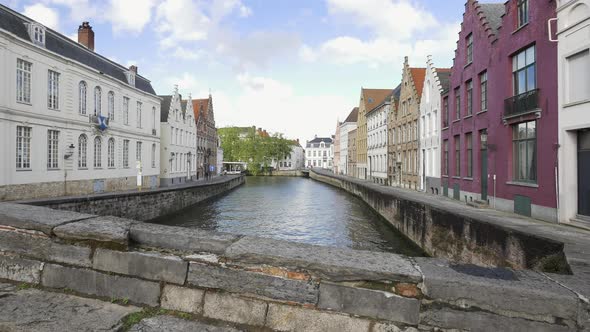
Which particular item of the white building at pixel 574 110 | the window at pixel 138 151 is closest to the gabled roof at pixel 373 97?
the window at pixel 138 151

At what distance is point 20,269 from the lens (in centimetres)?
267

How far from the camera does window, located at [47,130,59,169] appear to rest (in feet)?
62.6

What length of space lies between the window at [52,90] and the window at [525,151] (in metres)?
22.8

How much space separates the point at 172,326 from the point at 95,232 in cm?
99

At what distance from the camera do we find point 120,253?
2523 millimetres

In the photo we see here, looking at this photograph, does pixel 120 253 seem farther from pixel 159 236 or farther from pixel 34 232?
pixel 34 232

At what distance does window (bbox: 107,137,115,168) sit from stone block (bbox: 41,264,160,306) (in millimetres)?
24478

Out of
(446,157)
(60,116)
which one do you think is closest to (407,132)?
(446,157)

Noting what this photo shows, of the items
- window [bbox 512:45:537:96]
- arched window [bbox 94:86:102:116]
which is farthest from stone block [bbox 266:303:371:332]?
arched window [bbox 94:86:102:116]

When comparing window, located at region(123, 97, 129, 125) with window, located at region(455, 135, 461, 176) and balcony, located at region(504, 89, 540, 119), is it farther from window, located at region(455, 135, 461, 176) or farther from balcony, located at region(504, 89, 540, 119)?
balcony, located at region(504, 89, 540, 119)

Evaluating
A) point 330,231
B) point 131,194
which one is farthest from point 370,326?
point 131,194

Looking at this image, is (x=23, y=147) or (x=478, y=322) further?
(x=23, y=147)

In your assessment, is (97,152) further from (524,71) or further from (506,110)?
(524,71)

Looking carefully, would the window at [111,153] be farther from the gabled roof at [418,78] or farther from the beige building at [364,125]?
the beige building at [364,125]
